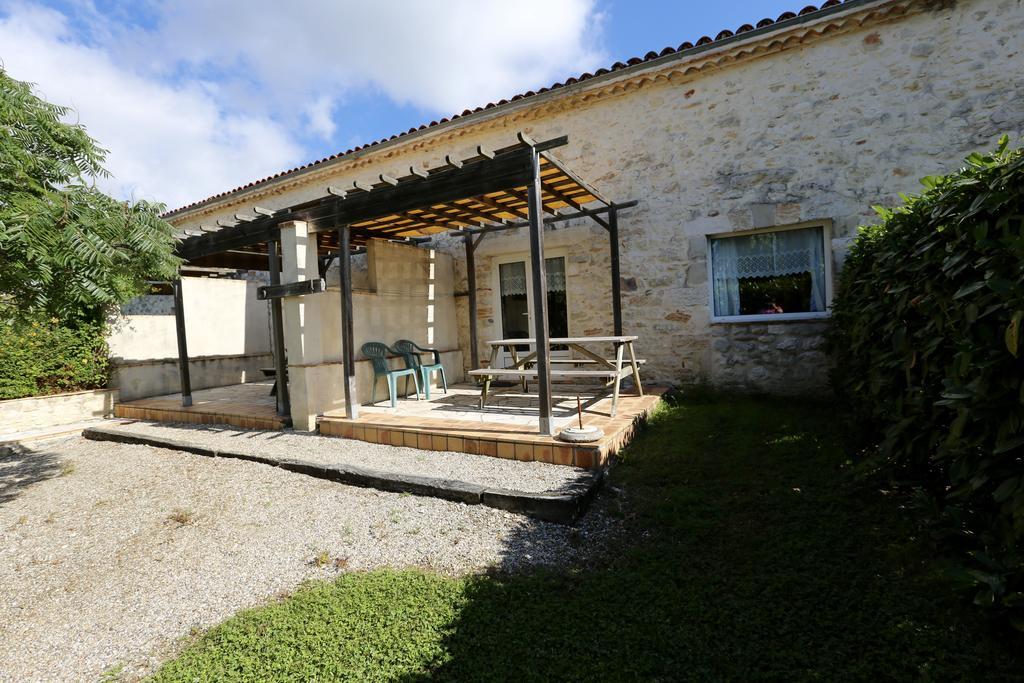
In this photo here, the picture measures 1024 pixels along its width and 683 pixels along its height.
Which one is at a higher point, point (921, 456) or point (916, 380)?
point (916, 380)

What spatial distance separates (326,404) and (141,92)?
370 inches

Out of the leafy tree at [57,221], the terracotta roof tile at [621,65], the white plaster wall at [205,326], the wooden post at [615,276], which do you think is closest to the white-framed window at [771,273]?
the wooden post at [615,276]

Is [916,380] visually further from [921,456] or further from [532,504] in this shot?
[532,504]

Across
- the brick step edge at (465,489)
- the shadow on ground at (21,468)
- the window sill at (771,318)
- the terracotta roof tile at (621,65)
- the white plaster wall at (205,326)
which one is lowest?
the shadow on ground at (21,468)

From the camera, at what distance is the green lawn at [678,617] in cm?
173

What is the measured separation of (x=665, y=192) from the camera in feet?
21.5

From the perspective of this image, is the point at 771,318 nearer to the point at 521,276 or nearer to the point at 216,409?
the point at 521,276

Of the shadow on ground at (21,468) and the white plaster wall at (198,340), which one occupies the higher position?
the white plaster wall at (198,340)

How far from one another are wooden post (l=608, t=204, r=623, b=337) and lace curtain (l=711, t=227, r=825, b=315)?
1.33m

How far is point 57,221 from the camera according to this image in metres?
3.02

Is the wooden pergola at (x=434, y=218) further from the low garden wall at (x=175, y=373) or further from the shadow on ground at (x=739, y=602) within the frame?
the low garden wall at (x=175, y=373)

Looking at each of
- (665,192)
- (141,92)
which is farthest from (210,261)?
(665,192)

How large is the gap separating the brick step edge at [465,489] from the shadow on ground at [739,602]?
0.55 ft

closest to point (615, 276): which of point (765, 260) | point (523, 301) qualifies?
point (523, 301)
